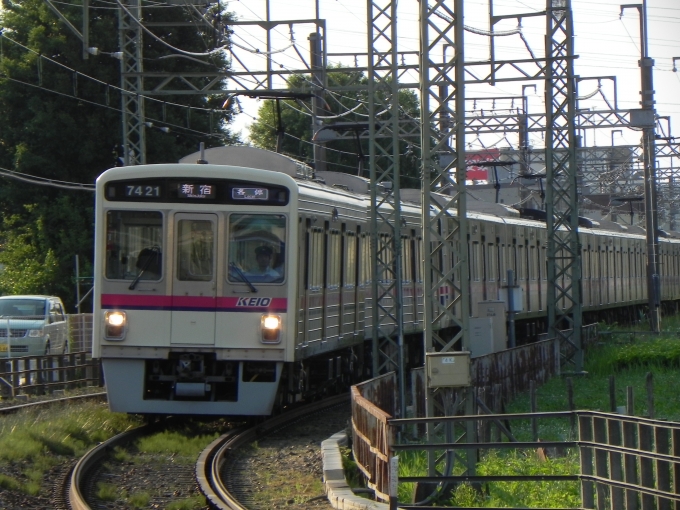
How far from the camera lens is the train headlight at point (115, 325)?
12945 mm

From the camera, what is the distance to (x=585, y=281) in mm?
31672

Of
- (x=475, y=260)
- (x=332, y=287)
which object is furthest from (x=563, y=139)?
(x=332, y=287)

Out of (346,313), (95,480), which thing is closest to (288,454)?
(95,480)

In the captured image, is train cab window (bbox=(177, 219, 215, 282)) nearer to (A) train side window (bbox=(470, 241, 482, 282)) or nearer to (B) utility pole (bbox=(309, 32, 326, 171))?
(B) utility pole (bbox=(309, 32, 326, 171))

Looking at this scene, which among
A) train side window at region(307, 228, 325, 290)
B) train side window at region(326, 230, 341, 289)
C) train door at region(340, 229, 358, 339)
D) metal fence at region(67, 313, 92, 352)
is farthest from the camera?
metal fence at region(67, 313, 92, 352)

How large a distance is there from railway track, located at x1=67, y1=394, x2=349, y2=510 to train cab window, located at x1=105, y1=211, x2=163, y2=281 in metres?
1.73

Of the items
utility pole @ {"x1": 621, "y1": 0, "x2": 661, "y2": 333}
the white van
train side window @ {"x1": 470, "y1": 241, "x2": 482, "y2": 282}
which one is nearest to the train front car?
the white van

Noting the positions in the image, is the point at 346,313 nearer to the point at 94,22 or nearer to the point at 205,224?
the point at 205,224

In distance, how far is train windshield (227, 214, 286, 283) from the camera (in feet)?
42.6

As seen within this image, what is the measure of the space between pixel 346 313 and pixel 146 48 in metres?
18.8

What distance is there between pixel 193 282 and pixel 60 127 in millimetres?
20849

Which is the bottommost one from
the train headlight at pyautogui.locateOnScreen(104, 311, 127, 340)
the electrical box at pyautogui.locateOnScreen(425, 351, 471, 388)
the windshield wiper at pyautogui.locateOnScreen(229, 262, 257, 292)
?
the electrical box at pyautogui.locateOnScreen(425, 351, 471, 388)

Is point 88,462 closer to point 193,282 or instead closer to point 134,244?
point 193,282

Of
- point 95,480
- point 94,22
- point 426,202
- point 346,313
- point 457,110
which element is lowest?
point 95,480
